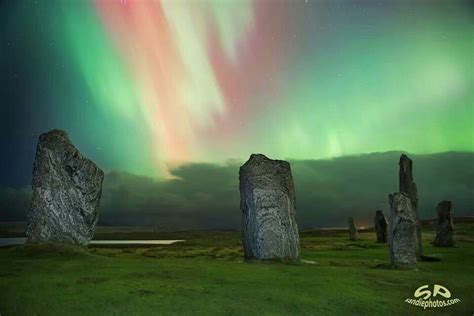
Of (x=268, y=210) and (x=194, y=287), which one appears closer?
(x=194, y=287)

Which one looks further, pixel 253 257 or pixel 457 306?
pixel 253 257

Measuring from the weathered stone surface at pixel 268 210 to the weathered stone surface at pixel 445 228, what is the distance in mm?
16068

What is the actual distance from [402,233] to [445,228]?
14.1m

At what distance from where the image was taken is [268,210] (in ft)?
65.3

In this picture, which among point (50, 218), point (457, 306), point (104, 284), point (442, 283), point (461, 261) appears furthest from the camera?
point (461, 261)

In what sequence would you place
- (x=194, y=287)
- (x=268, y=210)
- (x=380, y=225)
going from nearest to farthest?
(x=194, y=287) → (x=268, y=210) → (x=380, y=225)

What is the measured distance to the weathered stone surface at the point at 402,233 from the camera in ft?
65.4

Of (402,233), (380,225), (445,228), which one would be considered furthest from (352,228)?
(402,233)

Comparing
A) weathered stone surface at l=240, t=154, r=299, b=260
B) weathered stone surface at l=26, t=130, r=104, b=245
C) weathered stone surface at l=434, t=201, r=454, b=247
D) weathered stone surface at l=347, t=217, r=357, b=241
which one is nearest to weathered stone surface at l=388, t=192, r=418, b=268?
weathered stone surface at l=240, t=154, r=299, b=260

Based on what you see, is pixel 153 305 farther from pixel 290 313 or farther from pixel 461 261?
pixel 461 261

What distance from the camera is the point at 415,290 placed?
52.3 feet

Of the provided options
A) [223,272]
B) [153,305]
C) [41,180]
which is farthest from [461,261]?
[41,180]

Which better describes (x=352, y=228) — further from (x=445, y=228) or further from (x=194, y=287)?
(x=194, y=287)

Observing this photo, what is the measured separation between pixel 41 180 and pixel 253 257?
8.23m
